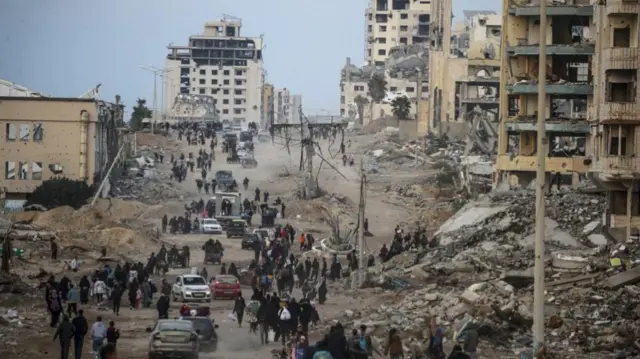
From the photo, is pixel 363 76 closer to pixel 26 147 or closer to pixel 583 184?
pixel 26 147

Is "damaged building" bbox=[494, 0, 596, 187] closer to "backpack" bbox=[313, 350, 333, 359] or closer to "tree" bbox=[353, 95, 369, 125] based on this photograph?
"backpack" bbox=[313, 350, 333, 359]

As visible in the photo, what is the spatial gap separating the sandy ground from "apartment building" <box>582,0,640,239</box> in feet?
24.0

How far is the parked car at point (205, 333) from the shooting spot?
31.4m

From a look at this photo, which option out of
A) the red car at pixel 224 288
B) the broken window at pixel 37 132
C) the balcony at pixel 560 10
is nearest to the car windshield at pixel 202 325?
the red car at pixel 224 288

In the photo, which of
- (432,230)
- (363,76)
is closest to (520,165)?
(432,230)

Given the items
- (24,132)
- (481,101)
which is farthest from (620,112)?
(481,101)

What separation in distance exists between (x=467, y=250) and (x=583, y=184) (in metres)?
11.0

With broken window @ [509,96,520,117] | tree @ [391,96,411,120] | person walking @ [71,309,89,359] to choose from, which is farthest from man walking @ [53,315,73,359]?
tree @ [391,96,411,120]

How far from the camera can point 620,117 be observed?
3991 cm

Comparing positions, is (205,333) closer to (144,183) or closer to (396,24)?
(144,183)

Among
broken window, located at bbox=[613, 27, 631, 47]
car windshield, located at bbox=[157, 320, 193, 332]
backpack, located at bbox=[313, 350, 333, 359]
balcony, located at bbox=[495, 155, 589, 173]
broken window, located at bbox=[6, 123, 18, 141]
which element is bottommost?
car windshield, located at bbox=[157, 320, 193, 332]

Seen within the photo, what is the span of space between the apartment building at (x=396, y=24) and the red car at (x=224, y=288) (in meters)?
146

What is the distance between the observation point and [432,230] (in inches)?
2534

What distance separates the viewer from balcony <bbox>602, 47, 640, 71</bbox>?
39.9m
